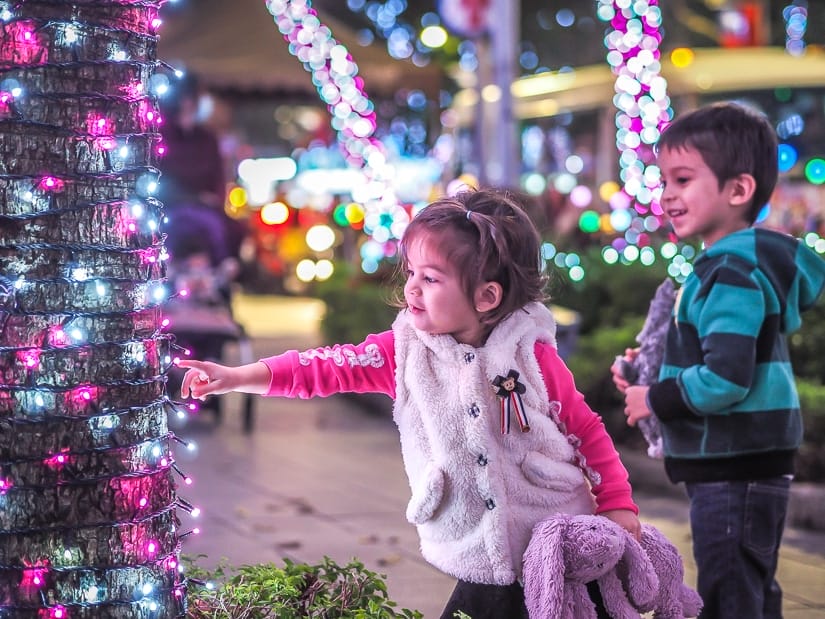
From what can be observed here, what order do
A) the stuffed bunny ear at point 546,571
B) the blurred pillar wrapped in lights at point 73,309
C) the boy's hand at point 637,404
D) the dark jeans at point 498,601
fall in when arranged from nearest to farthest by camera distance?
the blurred pillar wrapped in lights at point 73,309 → the stuffed bunny ear at point 546,571 → the dark jeans at point 498,601 → the boy's hand at point 637,404

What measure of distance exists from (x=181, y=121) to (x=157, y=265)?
27.6ft

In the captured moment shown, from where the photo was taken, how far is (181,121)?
36.7 ft

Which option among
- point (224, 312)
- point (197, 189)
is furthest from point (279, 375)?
point (197, 189)

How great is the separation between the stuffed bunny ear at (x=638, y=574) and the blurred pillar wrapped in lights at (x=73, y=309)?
106 cm

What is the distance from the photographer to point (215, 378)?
3145 millimetres

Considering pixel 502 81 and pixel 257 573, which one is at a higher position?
pixel 502 81

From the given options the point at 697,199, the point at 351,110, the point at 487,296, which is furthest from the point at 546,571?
the point at 351,110

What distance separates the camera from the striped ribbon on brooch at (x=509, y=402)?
310 cm

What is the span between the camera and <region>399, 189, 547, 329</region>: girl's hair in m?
3.14

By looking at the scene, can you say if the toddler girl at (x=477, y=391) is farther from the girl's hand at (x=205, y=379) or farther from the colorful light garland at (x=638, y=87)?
the colorful light garland at (x=638, y=87)

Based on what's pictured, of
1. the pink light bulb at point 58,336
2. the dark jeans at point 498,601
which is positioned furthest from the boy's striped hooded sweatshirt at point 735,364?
the pink light bulb at point 58,336

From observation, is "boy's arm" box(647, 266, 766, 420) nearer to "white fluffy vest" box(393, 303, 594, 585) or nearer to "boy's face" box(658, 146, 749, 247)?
"boy's face" box(658, 146, 749, 247)

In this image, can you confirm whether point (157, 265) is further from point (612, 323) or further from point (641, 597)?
point (612, 323)

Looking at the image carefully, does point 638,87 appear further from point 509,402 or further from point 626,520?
point 509,402
